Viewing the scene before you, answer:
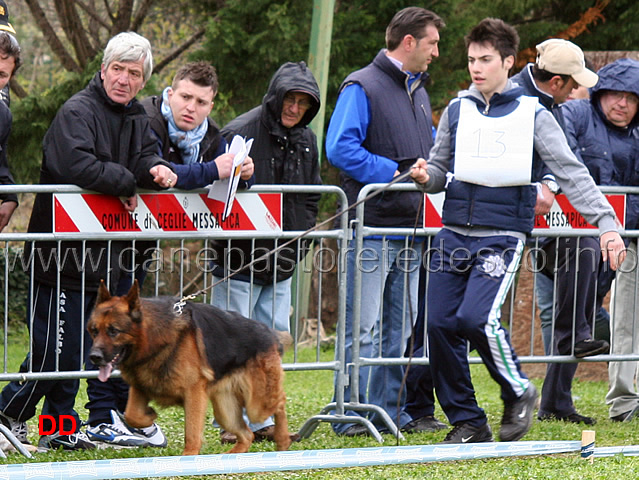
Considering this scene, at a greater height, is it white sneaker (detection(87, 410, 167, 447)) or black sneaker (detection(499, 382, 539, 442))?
black sneaker (detection(499, 382, 539, 442))

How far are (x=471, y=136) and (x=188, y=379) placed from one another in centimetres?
203

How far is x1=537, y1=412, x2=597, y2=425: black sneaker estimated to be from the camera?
22.2ft

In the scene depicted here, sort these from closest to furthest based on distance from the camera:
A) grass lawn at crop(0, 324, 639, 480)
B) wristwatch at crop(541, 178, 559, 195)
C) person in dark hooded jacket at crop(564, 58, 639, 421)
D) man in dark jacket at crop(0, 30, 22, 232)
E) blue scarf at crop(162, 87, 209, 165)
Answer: grass lawn at crop(0, 324, 639, 480) → man in dark jacket at crop(0, 30, 22, 232) → wristwatch at crop(541, 178, 559, 195) → blue scarf at crop(162, 87, 209, 165) → person in dark hooded jacket at crop(564, 58, 639, 421)

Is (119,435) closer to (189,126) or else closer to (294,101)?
(189,126)

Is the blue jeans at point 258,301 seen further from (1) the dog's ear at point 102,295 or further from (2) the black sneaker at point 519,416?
(2) the black sneaker at point 519,416

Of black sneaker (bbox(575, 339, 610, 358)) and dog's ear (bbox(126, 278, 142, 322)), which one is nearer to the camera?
dog's ear (bbox(126, 278, 142, 322))

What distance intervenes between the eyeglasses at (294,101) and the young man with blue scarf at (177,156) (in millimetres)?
528

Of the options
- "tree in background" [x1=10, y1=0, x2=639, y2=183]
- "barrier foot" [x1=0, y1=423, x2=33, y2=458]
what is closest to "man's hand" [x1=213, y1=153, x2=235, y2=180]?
"barrier foot" [x1=0, y1=423, x2=33, y2=458]

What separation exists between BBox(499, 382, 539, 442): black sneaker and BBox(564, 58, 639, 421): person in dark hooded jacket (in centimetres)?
183

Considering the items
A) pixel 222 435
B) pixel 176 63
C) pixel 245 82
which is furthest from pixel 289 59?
pixel 222 435

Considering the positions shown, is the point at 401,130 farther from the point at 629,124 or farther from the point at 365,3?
the point at 365,3

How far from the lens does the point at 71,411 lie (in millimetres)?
5816

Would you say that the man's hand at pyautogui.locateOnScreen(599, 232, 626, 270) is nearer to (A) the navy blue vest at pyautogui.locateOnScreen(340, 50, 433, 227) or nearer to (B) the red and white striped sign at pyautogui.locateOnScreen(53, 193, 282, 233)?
(A) the navy blue vest at pyautogui.locateOnScreen(340, 50, 433, 227)

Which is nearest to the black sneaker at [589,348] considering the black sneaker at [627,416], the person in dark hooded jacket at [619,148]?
the person in dark hooded jacket at [619,148]
